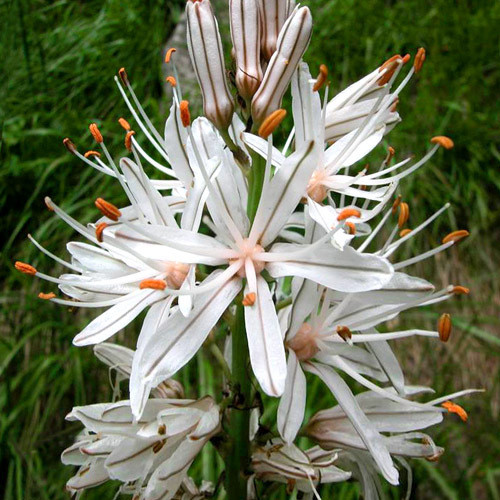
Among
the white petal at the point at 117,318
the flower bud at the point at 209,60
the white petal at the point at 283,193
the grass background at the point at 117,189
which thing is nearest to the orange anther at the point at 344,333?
the white petal at the point at 283,193

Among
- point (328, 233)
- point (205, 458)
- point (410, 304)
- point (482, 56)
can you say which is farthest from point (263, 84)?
point (482, 56)

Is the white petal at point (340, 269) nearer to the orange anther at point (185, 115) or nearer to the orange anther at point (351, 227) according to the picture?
the orange anther at point (351, 227)

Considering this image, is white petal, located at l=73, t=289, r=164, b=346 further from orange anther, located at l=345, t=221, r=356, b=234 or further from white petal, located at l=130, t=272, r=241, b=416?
orange anther, located at l=345, t=221, r=356, b=234

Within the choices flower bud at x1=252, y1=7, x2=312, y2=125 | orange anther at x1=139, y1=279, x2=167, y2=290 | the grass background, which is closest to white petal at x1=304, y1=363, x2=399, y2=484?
orange anther at x1=139, y1=279, x2=167, y2=290

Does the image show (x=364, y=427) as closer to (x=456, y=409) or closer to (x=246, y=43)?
(x=456, y=409)

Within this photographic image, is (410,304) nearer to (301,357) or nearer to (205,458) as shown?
(301,357)

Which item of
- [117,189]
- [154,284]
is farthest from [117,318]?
[117,189]

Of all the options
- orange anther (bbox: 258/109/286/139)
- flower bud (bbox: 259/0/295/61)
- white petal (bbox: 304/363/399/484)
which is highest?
flower bud (bbox: 259/0/295/61)
